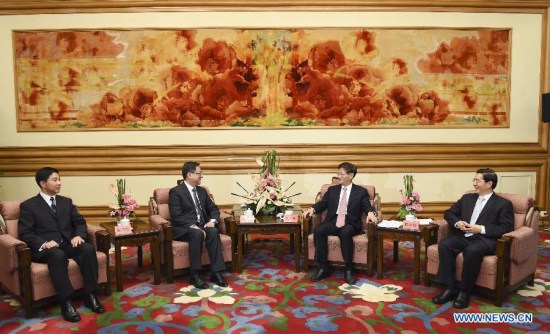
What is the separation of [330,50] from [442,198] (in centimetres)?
290

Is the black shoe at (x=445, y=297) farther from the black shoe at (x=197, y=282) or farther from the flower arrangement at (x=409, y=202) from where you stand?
the black shoe at (x=197, y=282)

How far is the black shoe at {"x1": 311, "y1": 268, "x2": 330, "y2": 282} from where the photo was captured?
532 cm

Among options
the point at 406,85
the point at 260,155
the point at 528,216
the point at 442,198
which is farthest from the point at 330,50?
the point at 528,216

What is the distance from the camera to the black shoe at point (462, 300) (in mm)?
4496

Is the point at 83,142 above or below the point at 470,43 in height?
below

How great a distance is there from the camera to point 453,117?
768cm

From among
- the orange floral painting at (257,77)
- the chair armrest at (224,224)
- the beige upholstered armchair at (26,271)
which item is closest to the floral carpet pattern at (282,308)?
the beige upholstered armchair at (26,271)

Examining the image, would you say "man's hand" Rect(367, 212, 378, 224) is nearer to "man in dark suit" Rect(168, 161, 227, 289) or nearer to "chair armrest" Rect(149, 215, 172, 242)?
"man in dark suit" Rect(168, 161, 227, 289)

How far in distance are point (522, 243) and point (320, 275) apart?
6.63 ft

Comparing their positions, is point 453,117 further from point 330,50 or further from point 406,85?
point 330,50

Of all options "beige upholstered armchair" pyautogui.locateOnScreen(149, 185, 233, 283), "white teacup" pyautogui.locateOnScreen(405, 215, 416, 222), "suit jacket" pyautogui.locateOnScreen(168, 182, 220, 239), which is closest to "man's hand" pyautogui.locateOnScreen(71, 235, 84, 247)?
"beige upholstered armchair" pyautogui.locateOnScreen(149, 185, 233, 283)

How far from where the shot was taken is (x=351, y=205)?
5578 millimetres

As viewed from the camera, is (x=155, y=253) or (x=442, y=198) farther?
(x=442, y=198)

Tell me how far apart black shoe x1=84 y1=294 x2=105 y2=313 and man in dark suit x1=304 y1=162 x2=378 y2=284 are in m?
2.16
